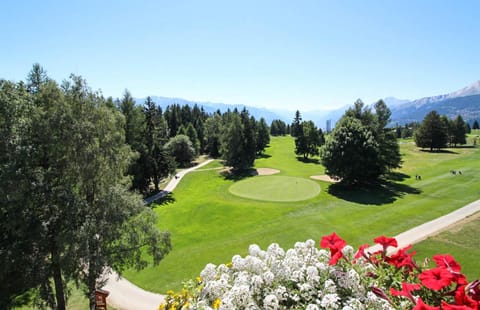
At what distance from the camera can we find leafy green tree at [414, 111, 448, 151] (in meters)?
60.7

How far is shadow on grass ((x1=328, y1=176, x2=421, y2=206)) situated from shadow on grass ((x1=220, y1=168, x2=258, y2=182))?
14.0m

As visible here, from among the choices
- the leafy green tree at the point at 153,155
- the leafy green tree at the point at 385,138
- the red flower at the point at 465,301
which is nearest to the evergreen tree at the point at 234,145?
the leafy green tree at the point at 153,155

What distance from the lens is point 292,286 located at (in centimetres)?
344

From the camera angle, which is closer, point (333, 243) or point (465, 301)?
point (465, 301)

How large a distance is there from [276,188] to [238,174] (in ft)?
40.4

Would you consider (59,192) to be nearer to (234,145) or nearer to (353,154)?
(353,154)

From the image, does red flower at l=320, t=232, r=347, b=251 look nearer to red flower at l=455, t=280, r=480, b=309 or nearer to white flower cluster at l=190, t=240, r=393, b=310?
white flower cluster at l=190, t=240, r=393, b=310

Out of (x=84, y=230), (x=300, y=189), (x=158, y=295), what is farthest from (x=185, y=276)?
(x=300, y=189)

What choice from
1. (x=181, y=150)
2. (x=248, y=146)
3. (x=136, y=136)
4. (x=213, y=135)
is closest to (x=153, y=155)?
(x=136, y=136)

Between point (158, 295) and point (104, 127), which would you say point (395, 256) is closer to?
point (104, 127)

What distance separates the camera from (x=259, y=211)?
26.2m

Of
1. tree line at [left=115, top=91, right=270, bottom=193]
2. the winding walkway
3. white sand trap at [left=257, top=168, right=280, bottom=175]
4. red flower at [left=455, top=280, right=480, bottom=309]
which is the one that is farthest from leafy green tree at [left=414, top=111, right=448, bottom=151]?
red flower at [left=455, top=280, right=480, bottom=309]

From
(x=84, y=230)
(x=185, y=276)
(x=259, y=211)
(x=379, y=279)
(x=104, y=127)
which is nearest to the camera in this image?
(x=379, y=279)

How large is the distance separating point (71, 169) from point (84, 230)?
2634 mm
